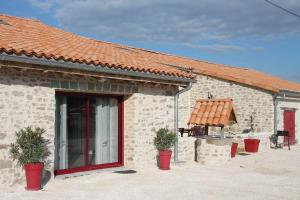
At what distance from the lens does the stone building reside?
28.2 feet

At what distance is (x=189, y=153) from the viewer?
1332 centimetres

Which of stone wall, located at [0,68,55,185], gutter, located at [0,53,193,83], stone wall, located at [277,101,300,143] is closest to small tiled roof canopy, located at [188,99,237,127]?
gutter, located at [0,53,193,83]

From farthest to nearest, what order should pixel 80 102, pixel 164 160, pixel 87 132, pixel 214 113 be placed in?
pixel 214 113
pixel 164 160
pixel 87 132
pixel 80 102

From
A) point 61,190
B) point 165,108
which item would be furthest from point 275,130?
point 61,190

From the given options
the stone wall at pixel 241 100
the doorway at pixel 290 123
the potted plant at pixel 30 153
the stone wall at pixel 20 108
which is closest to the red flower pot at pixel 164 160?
the stone wall at pixel 20 108

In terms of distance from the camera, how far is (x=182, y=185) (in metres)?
9.26

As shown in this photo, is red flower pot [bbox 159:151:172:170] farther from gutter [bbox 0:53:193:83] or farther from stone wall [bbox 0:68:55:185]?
stone wall [bbox 0:68:55:185]

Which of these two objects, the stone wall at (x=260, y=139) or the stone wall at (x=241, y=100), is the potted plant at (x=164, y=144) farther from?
the stone wall at (x=241, y=100)

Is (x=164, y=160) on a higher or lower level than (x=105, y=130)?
lower

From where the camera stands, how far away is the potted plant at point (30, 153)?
836 cm

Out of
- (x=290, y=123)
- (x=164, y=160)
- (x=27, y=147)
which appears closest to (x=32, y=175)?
(x=27, y=147)

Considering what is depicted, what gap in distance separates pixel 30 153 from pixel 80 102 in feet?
8.43

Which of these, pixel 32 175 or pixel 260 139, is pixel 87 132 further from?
pixel 260 139

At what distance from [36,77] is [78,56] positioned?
1182 mm
